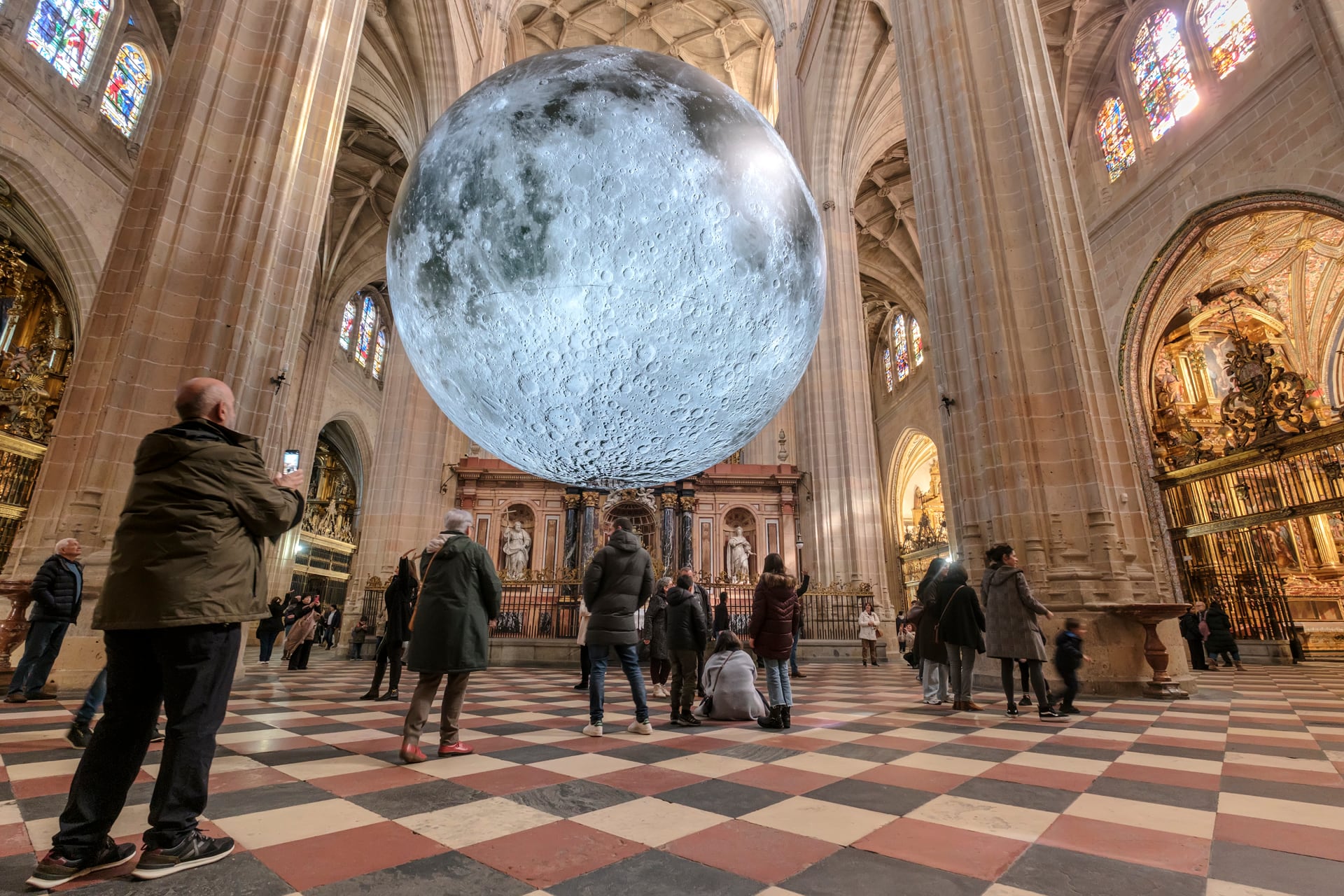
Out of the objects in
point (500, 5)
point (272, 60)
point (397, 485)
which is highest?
point (500, 5)

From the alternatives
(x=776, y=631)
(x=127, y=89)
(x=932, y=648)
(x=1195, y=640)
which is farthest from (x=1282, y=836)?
(x=127, y=89)

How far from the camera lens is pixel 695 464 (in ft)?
6.93

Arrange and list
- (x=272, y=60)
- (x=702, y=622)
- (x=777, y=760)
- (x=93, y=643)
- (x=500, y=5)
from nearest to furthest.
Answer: (x=777, y=760) → (x=702, y=622) → (x=93, y=643) → (x=272, y=60) → (x=500, y=5)

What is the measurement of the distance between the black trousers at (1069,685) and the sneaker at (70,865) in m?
5.52

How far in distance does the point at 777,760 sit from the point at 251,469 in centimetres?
274

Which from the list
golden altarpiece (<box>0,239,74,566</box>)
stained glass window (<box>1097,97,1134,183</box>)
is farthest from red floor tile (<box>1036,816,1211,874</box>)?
golden altarpiece (<box>0,239,74,566</box>)

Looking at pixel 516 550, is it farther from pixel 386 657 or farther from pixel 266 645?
pixel 386 657

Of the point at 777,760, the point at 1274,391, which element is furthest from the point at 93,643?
the point at 1274,391

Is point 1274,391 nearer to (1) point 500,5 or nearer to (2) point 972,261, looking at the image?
(2) point 972,261

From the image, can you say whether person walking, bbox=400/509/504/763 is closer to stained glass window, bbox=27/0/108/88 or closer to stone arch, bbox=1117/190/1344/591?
stone arch, bbox=1117/190/1344/591

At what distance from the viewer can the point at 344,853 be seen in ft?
5.82

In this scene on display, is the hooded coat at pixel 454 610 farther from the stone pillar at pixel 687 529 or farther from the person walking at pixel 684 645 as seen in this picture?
the stone pillar at pixel 687 529

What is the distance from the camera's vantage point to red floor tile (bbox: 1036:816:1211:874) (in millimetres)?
1732

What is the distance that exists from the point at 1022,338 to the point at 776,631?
4.63 meters
